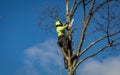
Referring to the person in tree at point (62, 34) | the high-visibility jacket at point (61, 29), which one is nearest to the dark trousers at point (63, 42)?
the person in tree at point (62, 34)

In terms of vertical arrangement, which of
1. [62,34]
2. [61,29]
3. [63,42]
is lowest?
[63,42]

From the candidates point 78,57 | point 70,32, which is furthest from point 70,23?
point 78,57

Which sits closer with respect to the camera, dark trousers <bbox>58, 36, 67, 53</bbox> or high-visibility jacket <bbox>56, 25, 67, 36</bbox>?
dark trousers <bbox>58, 36, 67, 53</bbox>

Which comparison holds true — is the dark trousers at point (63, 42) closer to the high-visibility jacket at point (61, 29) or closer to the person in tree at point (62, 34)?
the person in tree at point (62, 34)

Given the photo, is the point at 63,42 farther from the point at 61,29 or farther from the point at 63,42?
the point at 61,29

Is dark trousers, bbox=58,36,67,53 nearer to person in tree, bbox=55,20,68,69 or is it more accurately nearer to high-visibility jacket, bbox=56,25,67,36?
person in tree, bbox=55,20,68,69

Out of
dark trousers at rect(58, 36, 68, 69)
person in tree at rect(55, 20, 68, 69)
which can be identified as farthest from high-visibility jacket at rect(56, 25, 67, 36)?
dark trousers at rect(58, 36, 68, 69)

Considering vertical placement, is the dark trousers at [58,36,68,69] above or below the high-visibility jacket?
below

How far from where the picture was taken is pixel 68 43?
56.4 feet

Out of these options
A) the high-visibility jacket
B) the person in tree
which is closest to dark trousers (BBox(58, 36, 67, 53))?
the person in tree

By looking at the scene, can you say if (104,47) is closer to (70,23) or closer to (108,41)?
(108,41)

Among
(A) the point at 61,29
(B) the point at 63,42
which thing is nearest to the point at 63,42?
(B) the point at 63,42

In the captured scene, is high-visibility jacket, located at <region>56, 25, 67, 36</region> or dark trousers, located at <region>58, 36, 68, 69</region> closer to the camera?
dark trousers, located at <region>58, 36, 68, 69</region>

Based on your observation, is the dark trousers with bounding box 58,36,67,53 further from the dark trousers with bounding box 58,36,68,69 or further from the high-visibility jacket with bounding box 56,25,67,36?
the high-visibility jacket with bounding box 56,25,67,36
